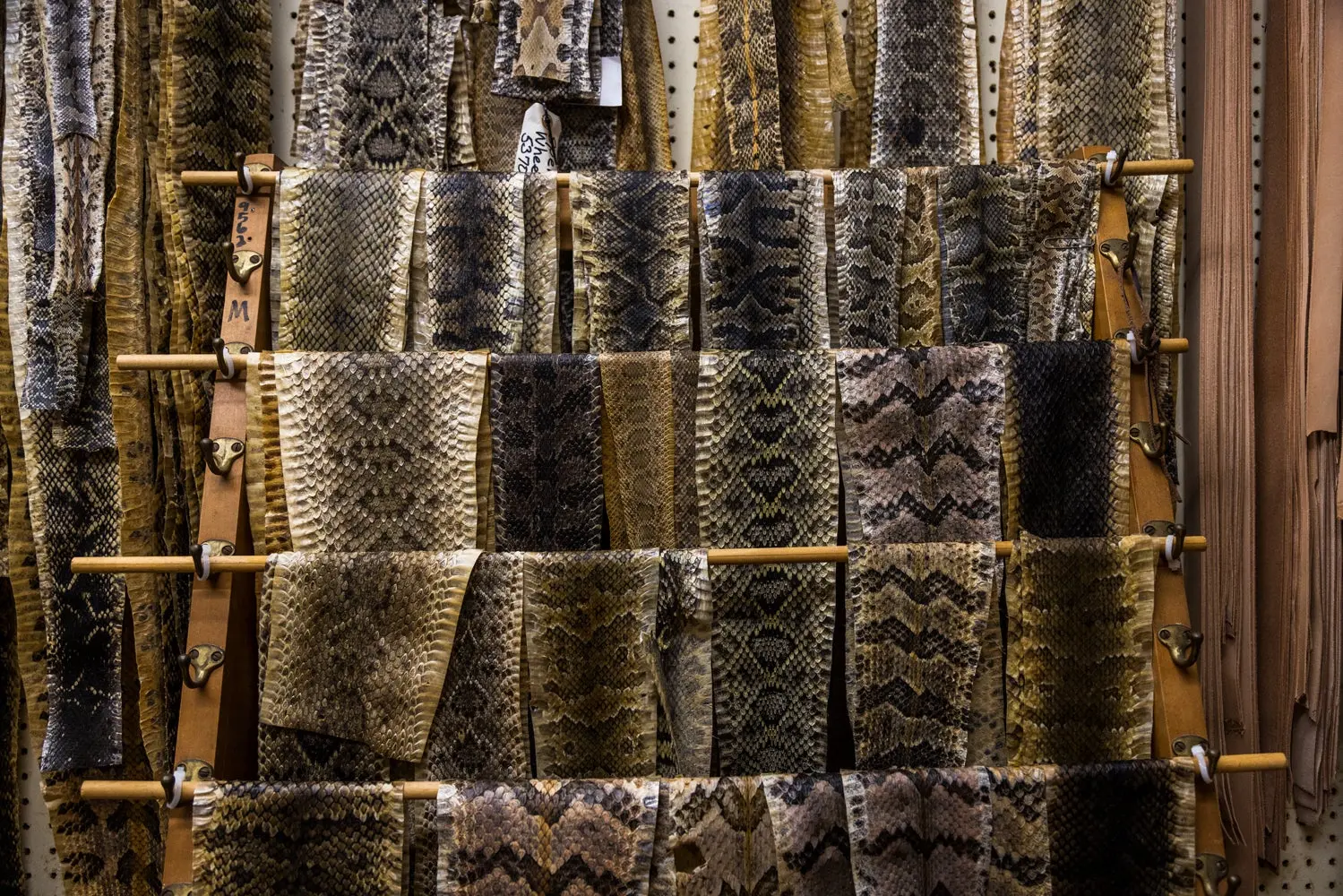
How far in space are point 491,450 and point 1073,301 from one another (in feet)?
2.65

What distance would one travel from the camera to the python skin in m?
1.44

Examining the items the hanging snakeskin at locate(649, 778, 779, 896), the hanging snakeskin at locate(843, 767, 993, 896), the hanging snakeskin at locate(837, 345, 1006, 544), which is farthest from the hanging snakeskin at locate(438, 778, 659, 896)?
the hanging snakeskin at locate(837, 345, 1006, 544)

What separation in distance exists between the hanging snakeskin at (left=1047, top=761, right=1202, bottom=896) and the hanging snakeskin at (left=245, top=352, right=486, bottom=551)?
0.79 m

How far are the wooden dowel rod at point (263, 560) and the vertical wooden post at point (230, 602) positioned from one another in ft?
0.12

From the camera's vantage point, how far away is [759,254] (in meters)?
1.30

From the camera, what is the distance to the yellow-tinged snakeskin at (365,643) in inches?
45.7

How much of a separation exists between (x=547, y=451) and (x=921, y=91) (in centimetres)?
78

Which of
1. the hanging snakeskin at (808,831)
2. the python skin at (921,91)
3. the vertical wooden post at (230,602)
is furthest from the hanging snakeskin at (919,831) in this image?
the python skin at (921,91)

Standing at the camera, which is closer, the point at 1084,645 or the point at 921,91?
the point at 1084,645

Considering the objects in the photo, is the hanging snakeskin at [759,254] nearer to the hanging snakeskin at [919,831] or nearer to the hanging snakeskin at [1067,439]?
the hanging snakeskin at [1067,439]

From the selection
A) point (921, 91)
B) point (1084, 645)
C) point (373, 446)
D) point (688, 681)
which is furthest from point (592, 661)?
point (921, 91)

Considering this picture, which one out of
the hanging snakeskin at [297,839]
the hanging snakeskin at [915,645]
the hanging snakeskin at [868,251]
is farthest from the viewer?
the hanging snakeskin at [868,251]

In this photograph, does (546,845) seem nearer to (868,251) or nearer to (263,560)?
(263,560)

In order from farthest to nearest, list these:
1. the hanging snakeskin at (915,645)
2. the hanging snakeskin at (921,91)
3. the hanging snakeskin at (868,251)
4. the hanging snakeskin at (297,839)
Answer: the hanging snakeskin at (921,91), the hanging snakeskin at (868,251), the hanging snakeskin at (915,645), the hanging snakeskin at (297,839)
